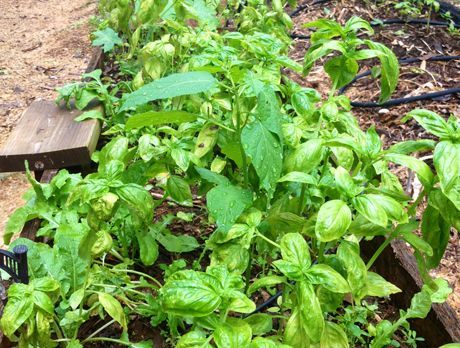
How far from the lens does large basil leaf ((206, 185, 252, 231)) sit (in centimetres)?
152

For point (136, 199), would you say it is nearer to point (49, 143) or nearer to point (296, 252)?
point (296, 252)

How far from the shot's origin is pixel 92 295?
185 centimetres

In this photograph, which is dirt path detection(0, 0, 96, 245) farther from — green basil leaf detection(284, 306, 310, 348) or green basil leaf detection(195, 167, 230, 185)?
green basil leaf detection(284, 306, 310, 348)

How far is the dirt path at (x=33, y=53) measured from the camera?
4270 millimetres

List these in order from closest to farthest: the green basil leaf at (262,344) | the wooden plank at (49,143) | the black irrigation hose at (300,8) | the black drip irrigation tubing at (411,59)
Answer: the green basil leaf at (262,344) < the wooden plank at (49,143) < the black drip irrigation tubing at (411,59) < the black irrigation hose at (300,8)

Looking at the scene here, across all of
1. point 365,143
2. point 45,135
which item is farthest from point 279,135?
point 45,135

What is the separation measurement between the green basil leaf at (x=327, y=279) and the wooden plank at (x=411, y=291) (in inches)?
26.1

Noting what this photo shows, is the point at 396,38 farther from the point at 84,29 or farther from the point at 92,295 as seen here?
the point at 92,295

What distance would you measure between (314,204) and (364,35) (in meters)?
3.36

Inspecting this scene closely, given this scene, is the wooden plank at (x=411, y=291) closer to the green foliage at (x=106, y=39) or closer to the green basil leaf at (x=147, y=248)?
the green basil leaf at (x=147, y=248)

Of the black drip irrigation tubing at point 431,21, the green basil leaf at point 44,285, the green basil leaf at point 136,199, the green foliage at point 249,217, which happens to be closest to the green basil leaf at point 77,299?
the green foliage at point 249,217

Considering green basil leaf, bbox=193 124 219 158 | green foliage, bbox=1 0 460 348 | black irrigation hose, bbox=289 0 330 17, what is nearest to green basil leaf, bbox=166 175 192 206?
green foliage, bbox=1 0 460 348

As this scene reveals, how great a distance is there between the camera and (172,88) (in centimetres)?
138

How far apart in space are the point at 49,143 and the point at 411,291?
167 cm
